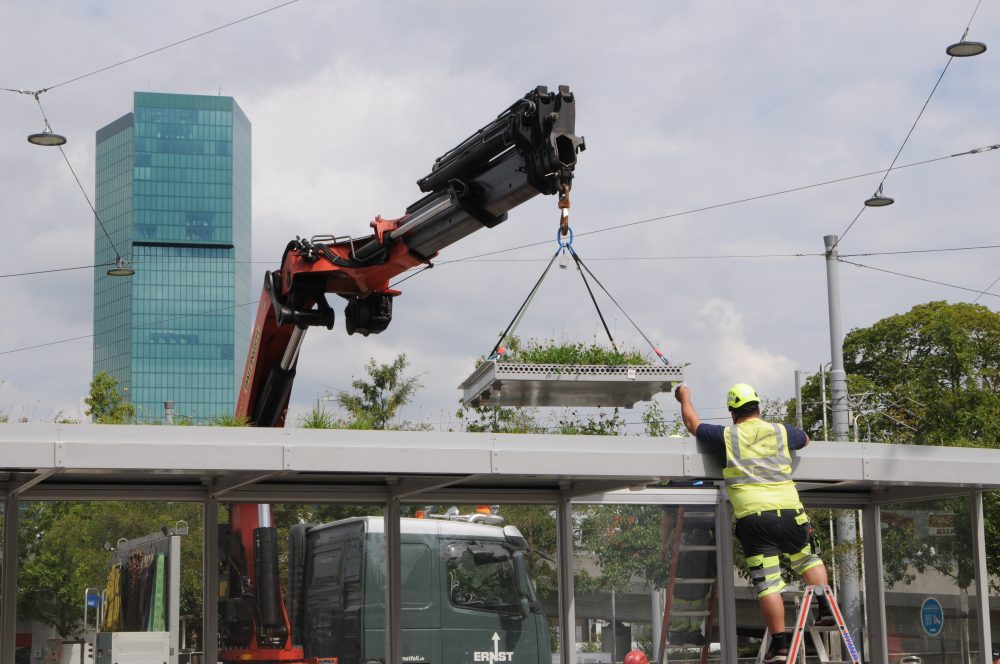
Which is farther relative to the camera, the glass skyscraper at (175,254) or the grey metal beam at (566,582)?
the glass skyscraper at (175,254)

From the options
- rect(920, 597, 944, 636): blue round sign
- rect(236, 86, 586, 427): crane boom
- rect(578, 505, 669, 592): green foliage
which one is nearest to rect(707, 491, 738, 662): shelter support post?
rect(578, 505, 669, 592): green foliage

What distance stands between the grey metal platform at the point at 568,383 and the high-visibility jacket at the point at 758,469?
1.72 meters

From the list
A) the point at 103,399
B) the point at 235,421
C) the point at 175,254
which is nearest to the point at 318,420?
the point at 235,421

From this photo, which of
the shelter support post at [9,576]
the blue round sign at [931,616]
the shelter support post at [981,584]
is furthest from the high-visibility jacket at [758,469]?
the shelter support post at [9,576]

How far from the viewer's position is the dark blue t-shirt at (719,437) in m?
8.68

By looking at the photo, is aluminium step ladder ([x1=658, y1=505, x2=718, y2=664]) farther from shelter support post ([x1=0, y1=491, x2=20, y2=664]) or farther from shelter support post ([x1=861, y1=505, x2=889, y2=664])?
shelter support post ([x1=0, y1=491, x2=20, y2=664])

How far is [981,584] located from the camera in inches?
424

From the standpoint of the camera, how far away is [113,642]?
9250 millimetres

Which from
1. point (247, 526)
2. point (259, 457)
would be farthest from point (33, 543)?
point (259, 457)

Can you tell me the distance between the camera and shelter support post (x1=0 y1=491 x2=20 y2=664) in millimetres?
9047

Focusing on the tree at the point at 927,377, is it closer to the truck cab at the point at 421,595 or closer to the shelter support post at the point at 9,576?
the truck cab at the point at 421,595

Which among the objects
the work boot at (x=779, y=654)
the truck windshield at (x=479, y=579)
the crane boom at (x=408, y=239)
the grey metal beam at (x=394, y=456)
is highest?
the crane boom at (x=408, y=239)

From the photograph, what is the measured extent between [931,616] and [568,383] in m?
3.90

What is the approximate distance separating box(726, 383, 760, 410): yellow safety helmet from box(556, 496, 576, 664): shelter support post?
2.49 m
